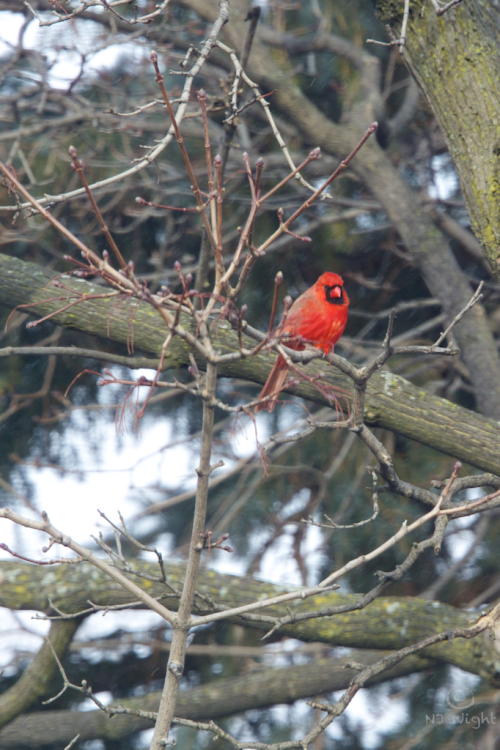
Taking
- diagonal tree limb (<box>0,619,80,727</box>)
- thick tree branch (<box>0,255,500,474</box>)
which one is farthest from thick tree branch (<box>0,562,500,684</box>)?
thick tree branch (<box>0,255,500,474</box>)

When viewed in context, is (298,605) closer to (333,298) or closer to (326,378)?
(326,378)

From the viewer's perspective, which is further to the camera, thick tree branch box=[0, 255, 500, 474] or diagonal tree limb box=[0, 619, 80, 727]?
diagonal tree limb box=[0, 619, 80, 727]

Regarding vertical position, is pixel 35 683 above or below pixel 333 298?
below

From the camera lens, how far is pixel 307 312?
3561 mm

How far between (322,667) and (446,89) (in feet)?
10.6

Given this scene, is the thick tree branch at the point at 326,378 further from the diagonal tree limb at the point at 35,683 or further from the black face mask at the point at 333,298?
the diagonal tree limb at the point at 35,683

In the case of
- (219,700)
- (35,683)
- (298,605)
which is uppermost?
(298,605)

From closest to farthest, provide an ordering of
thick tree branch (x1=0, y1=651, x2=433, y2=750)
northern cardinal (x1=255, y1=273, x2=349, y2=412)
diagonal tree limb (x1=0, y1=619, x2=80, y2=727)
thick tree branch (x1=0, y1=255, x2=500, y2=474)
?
thick tree branch (x1=0, y1=255, x2=500, y2=474) < northern cardinal (x1=255, y1=273, x2=349, y2=412) < diagonal tree limb (x1=0, y1=619, x2=80, y2=727) < thick tree branch (x1=0, y1=651, x2=433, y2=750)

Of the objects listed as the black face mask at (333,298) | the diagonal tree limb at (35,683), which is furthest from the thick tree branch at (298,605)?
the black face mask at (333,298)

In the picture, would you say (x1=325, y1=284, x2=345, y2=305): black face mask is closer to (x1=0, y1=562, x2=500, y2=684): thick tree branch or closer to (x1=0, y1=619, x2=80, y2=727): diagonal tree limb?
(x1=0, y1=562, x2=500, y2=684): thick tree branch

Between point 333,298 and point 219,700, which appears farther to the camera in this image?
point 219,700

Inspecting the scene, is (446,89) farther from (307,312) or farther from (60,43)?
(60,43)

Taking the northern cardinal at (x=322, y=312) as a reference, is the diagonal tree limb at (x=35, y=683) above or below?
below

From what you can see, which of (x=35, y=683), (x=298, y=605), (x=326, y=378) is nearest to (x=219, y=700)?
(x=298, y=605)
